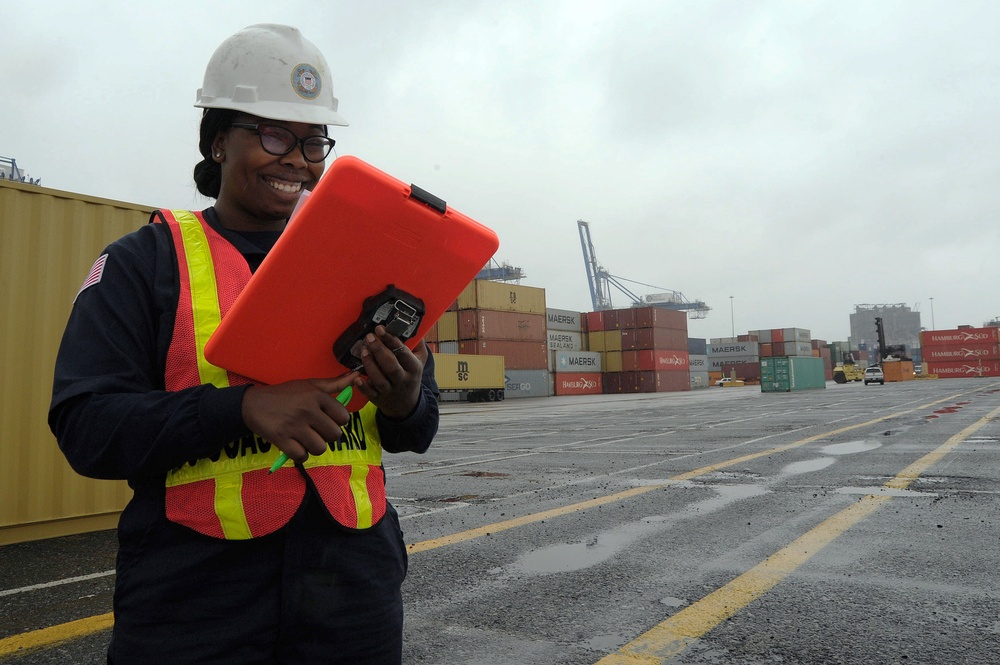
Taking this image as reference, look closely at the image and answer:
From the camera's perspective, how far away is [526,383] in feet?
154

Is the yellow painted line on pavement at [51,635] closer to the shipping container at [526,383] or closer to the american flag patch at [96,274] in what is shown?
the american flag patch at [96,274]

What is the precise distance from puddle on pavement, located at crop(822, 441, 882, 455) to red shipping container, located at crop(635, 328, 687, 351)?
4487 cm

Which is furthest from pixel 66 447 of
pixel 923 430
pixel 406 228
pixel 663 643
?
pixel 923 430

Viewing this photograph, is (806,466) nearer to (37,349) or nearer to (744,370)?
(37,349)

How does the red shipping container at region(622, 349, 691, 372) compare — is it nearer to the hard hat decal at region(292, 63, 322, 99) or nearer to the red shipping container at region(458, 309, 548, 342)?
the red shipping container at region(458, 309, 548, 342)

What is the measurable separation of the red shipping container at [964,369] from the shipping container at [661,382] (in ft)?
78.9

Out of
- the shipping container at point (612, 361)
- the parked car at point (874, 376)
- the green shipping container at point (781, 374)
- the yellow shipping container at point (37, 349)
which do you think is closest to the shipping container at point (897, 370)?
the parked car at point (874, 376)

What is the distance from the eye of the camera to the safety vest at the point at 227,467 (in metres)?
1.12

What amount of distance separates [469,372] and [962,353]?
4997cm

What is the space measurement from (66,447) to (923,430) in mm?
13523

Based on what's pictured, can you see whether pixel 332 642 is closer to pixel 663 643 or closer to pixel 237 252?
pixel 237 252

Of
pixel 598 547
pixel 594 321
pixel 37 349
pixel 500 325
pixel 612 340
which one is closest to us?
pixel 598 547

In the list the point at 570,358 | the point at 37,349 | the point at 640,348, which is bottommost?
the point at 37,349

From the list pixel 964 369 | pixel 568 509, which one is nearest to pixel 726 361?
pixel 964 369
